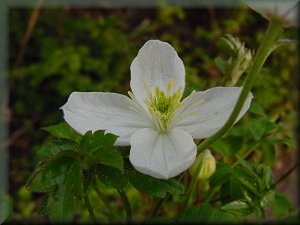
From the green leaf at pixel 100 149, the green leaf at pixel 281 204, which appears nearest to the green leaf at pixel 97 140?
the green leaf at pixel 100 149

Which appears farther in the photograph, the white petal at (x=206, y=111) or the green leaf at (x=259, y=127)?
the green leaf at (x=259, y=127)

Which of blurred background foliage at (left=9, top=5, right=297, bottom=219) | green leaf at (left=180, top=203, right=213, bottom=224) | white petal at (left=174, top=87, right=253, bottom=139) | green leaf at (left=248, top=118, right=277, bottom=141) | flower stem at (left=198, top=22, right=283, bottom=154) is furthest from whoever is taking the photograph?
blurred background foliage at (left=9, top=5, right=297, bottom=219)

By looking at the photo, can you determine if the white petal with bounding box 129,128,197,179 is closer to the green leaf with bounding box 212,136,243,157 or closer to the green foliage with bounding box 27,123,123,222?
the green foliage with bounding box 27,123,123,222

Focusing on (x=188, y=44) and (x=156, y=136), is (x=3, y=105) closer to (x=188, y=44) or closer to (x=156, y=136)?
(x=188, y=44)

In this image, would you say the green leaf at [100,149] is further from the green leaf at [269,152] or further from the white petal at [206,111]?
the green leaf at [269,152]

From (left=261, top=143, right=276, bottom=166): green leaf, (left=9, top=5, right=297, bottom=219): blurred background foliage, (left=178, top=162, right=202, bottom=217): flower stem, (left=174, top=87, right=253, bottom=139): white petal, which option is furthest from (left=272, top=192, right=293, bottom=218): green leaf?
(left=9, top=5, right=297, bottom=219): blurred background foliage

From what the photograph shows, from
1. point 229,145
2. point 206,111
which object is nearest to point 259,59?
point 206,111
